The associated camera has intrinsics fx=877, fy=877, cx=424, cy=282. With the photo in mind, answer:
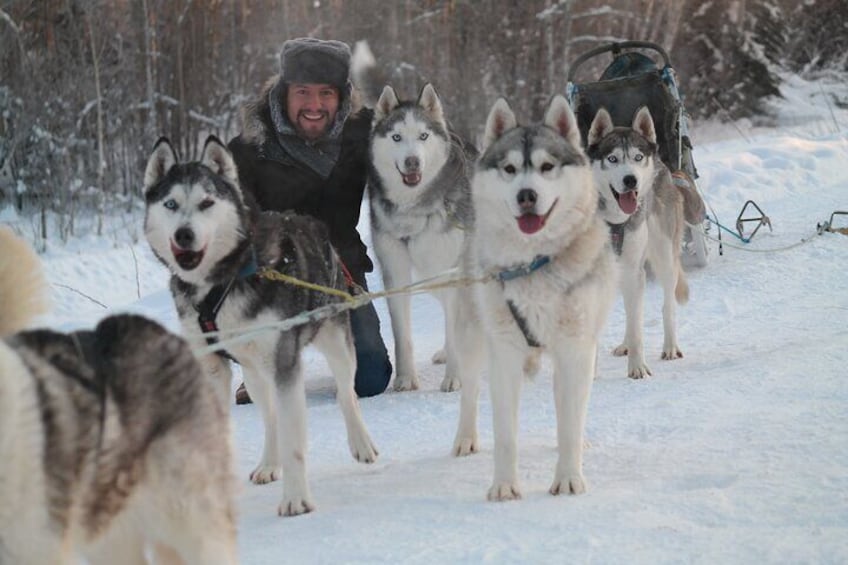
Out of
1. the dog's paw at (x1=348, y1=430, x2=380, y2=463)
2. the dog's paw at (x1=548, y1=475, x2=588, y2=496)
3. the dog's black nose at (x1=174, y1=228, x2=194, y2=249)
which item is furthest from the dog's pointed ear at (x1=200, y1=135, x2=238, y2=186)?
the dog's paw at (x1=548, y1=475, x2=588, y2=496)

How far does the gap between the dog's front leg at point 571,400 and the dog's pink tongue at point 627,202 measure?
6.62 ft

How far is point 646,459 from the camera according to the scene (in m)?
3.10

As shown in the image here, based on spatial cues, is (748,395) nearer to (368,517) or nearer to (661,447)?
(661,447)

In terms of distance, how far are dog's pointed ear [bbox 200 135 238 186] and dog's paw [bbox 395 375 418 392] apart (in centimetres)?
192

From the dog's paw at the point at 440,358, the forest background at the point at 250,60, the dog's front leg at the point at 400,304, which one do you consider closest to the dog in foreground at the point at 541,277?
the dog's front leg at the point at 400,304

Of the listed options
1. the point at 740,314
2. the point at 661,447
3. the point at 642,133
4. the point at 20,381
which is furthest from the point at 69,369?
the point at 740,314

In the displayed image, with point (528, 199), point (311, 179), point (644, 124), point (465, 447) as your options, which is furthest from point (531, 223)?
Answer: point (644, 124)

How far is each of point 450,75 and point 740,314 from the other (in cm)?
1218

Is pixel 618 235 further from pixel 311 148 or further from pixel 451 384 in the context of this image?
pixel 311 148

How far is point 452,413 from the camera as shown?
417cm

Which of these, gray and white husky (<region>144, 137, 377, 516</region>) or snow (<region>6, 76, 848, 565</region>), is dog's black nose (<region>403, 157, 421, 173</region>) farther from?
gray and white husky (<region>144, 137, 377, 516</region>)

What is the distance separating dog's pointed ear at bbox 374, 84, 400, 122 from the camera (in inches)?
194

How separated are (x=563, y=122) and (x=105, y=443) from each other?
6.92ft

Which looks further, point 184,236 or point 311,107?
point 311,107
